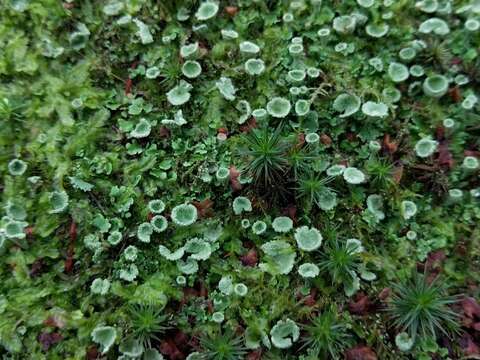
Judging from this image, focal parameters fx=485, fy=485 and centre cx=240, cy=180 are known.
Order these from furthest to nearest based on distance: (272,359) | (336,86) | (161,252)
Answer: (336,86)
(161,252)
(272,359)

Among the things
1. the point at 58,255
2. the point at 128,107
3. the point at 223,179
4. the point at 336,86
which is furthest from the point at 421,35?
the point at 58,255

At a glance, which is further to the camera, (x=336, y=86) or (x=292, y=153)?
(x=336, y=86)

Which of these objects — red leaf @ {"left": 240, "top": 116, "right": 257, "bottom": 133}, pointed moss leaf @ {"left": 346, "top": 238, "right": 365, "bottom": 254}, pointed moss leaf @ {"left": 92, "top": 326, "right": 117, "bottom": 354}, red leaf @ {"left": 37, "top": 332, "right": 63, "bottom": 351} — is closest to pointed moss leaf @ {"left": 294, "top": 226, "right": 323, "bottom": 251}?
pointed moss leaf @ {"left": 346, "top": 238, "right": 365, "bottom": 254}

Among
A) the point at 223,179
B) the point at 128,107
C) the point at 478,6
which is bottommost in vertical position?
the point at 223,179

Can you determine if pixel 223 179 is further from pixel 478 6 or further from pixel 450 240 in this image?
pixel 478 6

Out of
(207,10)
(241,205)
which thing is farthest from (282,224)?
(207,10)

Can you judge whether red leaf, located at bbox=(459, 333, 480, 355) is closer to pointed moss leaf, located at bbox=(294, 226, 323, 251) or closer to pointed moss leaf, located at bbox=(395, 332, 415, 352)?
pointed moss leaf, located at bbox=(395, 332, 415, 352)

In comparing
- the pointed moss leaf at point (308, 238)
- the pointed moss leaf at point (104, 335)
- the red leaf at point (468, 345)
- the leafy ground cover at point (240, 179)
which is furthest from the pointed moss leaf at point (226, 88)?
the red leaf at point (468, 345)
